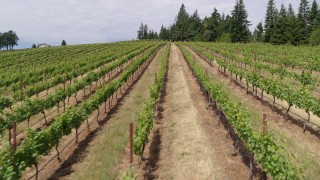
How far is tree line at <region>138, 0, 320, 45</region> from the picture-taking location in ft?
261

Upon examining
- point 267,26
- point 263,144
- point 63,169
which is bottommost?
point 63,169

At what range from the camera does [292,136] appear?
15375mm

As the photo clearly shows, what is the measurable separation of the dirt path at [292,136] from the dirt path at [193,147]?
2164 mm

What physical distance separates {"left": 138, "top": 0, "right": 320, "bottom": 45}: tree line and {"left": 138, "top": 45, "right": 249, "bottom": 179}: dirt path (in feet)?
203

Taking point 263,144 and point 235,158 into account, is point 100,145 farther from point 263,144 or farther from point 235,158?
point 263,144

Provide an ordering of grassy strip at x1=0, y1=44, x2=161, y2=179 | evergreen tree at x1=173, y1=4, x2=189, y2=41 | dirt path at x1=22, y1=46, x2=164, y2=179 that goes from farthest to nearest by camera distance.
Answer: evergreen tree at x1=173, y1=4, x2=189, y2=41, dirt path at x1=22, y1=46, x2=164, y2=179, grassy strip at x1=0, y1=44, x2=161, y2=179

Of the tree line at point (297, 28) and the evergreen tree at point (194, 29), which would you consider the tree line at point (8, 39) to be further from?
the tree line at point (297, 28)

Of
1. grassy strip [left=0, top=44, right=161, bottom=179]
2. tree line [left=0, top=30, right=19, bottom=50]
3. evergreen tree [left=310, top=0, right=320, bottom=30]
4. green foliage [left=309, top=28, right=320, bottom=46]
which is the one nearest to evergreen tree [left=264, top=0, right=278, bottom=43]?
evergreen tree [left=310, top=0, right=320, bottom=30]

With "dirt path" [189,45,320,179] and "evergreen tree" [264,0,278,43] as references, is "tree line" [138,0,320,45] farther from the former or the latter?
"dirt path" [189,45,320,179]

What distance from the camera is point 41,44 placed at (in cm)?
16450

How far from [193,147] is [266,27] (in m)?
91.9

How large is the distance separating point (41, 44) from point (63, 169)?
538ft

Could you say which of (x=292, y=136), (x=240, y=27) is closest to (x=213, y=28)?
(x=240, y=27)

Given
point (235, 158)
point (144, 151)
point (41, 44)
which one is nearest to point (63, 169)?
point (144, 151)
